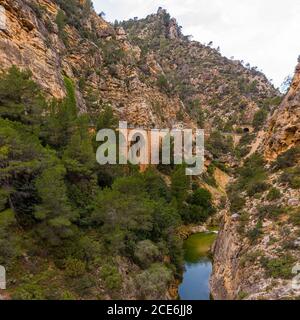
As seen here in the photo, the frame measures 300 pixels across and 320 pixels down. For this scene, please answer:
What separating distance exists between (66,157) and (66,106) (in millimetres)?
5235

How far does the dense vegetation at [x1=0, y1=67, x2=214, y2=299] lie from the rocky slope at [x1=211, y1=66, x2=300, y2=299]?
4.82 m

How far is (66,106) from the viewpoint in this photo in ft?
95.7

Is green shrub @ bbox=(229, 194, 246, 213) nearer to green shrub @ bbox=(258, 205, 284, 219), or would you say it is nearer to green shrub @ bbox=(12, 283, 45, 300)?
green shrub @ bbox=(258, 205, 284, 219)

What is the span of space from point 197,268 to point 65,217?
21833 millimetres

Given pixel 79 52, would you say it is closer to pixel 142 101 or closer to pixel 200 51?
pixel 142 101

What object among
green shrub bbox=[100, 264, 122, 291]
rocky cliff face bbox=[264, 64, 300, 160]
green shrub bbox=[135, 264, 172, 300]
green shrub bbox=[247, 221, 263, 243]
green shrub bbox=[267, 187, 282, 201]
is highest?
rocky cliff face bbox=[264, 64, 300, 160]

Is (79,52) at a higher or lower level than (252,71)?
lower

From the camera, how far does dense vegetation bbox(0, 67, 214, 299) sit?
1998 centimetres

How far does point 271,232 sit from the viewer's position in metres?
25.5

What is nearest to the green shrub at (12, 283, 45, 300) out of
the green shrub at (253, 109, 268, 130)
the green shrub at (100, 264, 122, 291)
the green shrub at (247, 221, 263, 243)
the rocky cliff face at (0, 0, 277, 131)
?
the green shrub at (100, 264, 122, 291)

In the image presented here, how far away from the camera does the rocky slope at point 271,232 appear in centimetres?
2088

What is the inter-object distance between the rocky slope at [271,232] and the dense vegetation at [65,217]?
4.82 m
